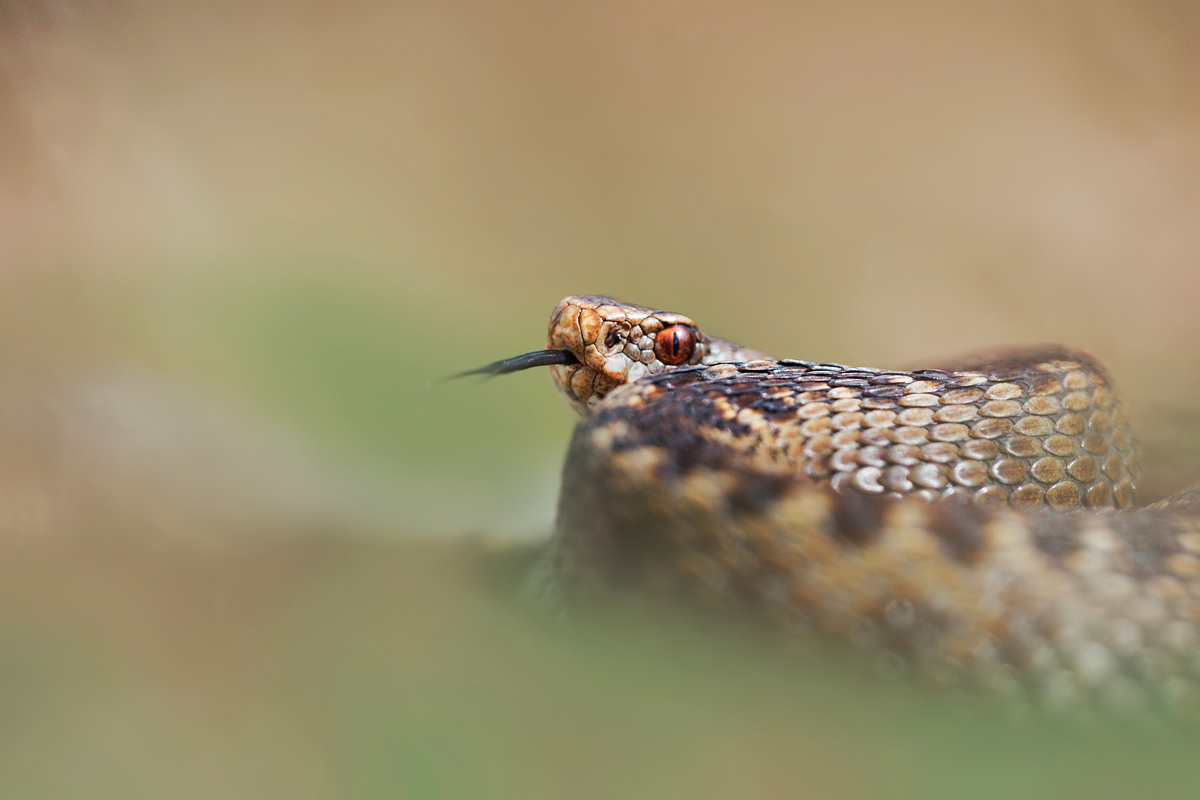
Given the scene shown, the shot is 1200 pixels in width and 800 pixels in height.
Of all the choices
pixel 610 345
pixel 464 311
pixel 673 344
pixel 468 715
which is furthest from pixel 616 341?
pixel 464 311

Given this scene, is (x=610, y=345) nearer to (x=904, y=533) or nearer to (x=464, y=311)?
(x=904, y=533)

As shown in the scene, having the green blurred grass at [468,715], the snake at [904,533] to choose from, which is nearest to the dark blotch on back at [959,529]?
the snake at [904,533]

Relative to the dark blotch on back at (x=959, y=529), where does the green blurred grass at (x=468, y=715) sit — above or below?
below

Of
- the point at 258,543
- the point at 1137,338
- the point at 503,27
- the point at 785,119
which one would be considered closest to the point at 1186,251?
the point at 1137,338

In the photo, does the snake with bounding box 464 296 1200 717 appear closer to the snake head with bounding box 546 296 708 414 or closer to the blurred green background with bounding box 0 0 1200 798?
the blurred green background with bounding box 0 0 1200 798

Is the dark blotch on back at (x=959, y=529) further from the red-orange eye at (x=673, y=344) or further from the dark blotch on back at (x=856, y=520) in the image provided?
the red-orange eye at (x=673, y=344)

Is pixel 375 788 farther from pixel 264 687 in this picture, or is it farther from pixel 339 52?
pixel 339 52

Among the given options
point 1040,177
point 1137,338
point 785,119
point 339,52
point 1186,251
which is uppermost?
point 339,52
